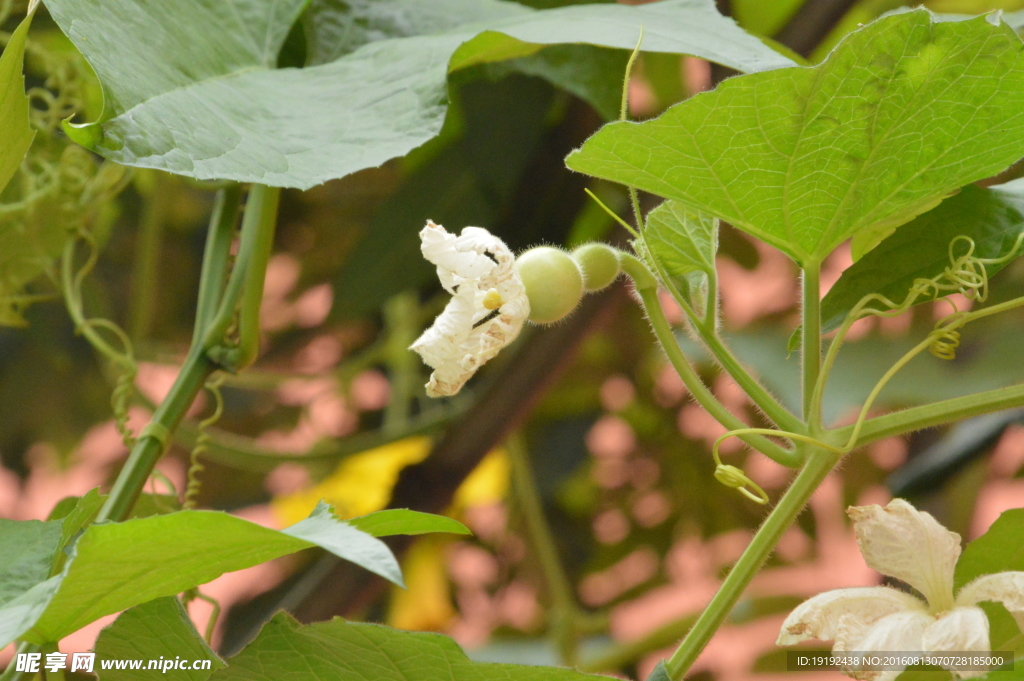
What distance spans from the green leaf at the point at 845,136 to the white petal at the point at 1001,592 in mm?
83

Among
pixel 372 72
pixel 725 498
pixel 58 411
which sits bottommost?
pixel 725 498

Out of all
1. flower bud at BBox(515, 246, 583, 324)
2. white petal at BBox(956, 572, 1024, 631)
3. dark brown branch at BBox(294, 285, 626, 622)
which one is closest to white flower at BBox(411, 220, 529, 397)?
flower bud at BBox(515, 246, 583, 324)

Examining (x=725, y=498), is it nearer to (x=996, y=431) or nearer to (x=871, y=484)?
(x=871, y=484)

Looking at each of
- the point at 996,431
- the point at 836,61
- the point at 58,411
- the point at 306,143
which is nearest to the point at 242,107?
the point at 306,143

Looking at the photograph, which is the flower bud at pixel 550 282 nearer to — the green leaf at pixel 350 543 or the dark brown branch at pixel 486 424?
the green leaf at pixel 350 543

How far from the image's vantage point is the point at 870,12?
529 millimetres

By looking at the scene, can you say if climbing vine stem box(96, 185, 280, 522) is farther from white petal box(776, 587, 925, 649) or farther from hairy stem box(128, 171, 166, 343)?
hairy stem box(128, 171, 166, 343)

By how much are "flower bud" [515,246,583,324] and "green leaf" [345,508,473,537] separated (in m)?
0.05

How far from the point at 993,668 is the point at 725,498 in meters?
0.52

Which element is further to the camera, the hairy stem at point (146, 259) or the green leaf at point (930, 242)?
the hairy stem at point (146, 259)

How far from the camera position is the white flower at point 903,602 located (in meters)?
0.18

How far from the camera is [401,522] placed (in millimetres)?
171

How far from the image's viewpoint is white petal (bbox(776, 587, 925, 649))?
0.62ft

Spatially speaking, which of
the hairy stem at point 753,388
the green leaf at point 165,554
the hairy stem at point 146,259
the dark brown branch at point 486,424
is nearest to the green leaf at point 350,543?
the green leaf at point 165,554
